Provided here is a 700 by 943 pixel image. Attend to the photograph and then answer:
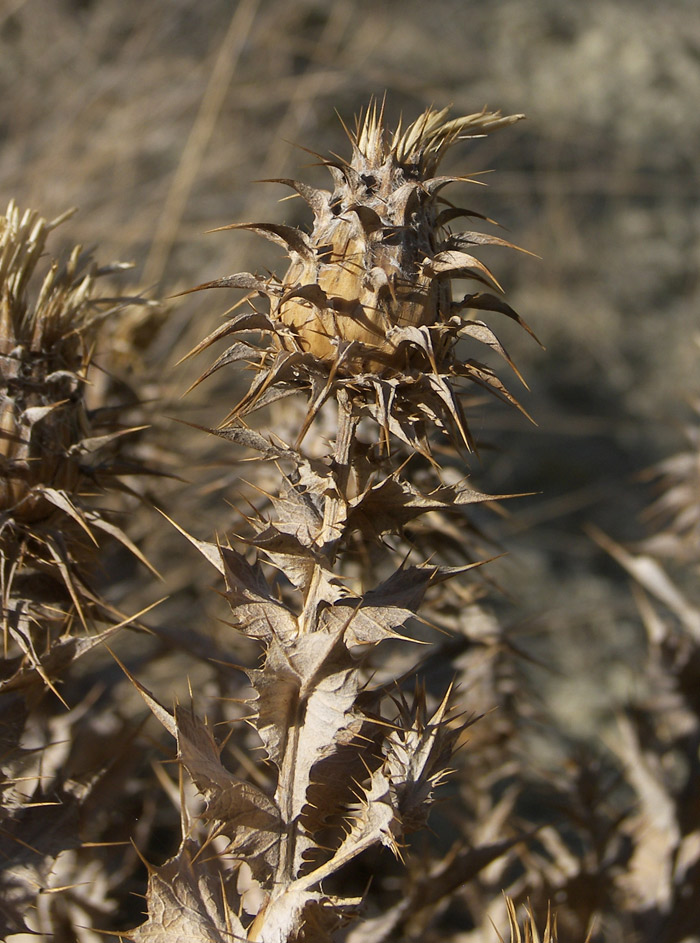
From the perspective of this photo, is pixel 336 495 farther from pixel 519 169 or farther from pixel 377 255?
pixel 519 169

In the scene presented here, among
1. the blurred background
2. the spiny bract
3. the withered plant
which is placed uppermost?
the blurred background

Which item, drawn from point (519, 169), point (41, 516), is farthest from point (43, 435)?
point (519, 169)

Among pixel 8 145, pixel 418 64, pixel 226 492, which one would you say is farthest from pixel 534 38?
pixel 226 492

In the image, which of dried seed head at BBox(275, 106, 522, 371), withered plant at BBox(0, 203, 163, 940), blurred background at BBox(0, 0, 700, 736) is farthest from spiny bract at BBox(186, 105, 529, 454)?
blurred background at BBox(0, 0, 700, 736)

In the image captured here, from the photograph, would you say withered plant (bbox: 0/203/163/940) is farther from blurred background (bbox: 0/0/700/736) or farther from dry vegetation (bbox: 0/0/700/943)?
blurred background (bbox: 0/0/700/736)

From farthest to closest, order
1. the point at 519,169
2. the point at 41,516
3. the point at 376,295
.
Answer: the point at 519,169
the point at 41,516
the point at 376,295

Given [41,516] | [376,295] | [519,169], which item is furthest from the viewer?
[519,169]

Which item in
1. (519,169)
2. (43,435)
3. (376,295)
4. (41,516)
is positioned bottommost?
(41,516)
